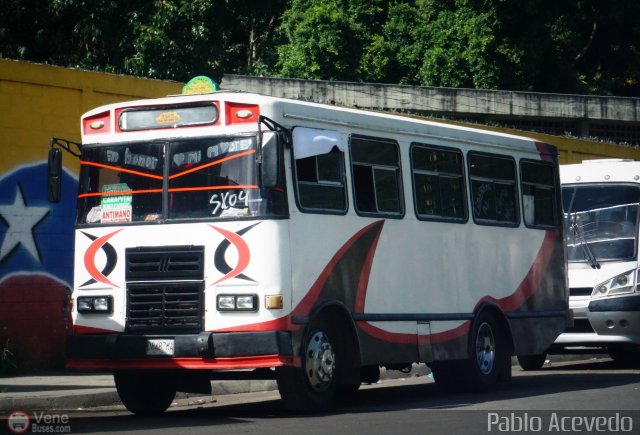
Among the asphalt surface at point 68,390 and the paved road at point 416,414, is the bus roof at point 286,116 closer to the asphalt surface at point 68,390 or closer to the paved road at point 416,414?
the asphalt surface at point 68,390

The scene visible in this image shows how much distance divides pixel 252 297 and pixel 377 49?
98.3 feet

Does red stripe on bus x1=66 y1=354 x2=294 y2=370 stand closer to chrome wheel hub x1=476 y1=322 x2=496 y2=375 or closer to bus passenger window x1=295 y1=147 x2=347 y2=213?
bus passenger window x1=295 y1=147 x2=347 y2=213

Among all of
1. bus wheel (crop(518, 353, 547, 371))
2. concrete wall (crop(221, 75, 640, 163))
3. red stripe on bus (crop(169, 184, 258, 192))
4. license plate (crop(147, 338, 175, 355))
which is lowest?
bus wheel (crop(518, 353, 547, 371))

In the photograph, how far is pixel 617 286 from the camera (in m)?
16.9

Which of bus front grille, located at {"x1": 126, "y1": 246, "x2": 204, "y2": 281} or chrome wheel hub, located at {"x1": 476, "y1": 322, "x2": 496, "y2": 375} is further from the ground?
bus front grille, located at {"x1": 126, "y1": 246, "x2": 204, "y2": 281}

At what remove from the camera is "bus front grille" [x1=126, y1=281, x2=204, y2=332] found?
36.8 ft

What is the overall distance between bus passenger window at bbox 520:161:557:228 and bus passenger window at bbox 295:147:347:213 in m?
4.09

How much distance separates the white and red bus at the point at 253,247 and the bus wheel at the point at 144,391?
0.01 metres

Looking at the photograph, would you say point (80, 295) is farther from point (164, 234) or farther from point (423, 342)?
point (423, 342)

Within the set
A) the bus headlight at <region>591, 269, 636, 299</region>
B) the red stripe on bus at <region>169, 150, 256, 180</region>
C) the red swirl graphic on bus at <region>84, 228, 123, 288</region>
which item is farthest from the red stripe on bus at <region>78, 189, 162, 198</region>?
the bus headlight at <region>591, 269, 636, 299</region>

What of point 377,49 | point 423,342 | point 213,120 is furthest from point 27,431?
point 377,49

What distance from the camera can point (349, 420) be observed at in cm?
1087

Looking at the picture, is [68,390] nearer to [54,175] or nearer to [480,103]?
[54,175]

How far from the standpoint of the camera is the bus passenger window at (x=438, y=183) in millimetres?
13531
